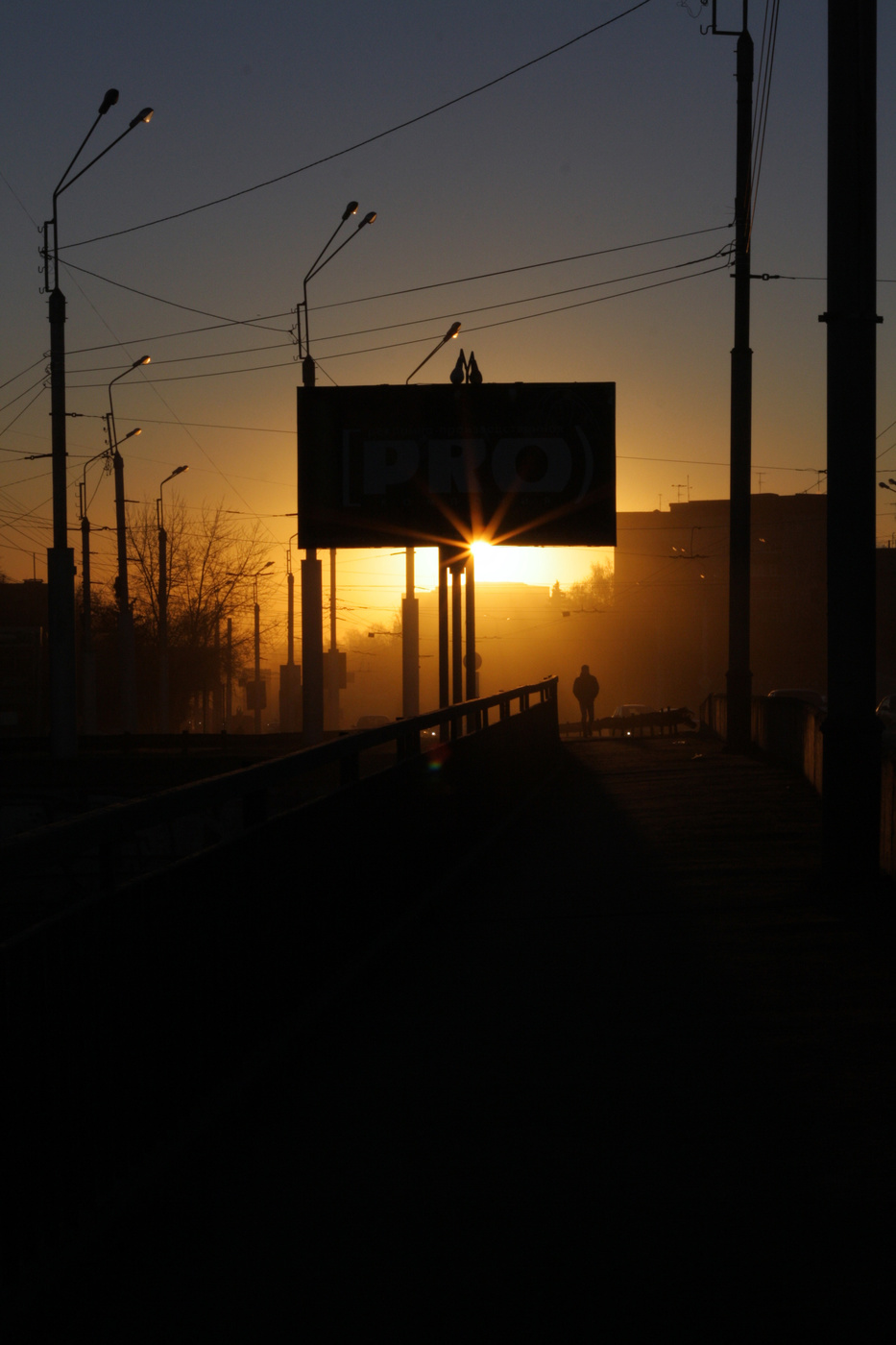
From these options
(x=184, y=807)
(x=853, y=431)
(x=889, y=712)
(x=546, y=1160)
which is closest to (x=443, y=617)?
(x=853, y=431)

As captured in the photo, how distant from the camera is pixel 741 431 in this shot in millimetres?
22344

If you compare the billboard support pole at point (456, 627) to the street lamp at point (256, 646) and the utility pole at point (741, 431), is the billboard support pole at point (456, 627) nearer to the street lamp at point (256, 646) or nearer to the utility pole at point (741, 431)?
the utility pole at point (741, 431)

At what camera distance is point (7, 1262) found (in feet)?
9.18

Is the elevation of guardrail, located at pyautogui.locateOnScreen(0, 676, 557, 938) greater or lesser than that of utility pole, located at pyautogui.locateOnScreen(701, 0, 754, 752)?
lesser

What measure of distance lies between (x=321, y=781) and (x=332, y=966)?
66.4 feet

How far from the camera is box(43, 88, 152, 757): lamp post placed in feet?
75.9

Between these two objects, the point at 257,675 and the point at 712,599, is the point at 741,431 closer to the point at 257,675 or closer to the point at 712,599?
the point at 257,675

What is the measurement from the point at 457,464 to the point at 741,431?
17.3ft

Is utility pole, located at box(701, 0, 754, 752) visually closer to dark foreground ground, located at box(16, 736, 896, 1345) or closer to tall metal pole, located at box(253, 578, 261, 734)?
dark foreground ground, located at box(16, 736, 896, 1345)

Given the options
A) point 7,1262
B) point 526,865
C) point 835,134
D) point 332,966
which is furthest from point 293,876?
point 835,134

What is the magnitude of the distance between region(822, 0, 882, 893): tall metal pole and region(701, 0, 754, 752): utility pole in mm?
14213

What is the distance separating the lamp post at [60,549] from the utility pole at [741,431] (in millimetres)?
9945

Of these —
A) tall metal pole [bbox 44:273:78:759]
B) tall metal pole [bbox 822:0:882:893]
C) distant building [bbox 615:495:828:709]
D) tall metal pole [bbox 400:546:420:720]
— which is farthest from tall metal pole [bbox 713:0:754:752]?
distant building [bbox 615:495:828:709]

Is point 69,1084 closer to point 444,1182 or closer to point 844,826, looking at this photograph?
point 444,1182
